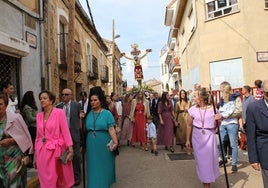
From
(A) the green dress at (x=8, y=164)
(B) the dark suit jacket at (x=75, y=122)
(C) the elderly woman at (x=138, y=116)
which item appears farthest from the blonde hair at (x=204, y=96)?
(C) the elderly woman at (x=138, y=116)

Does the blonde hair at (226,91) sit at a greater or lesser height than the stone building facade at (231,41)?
lesser

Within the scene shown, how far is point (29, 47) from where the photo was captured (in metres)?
9.29

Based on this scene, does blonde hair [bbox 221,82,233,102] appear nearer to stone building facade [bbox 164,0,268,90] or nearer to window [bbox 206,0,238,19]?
stone building facade [bbox 164,0,268,90]

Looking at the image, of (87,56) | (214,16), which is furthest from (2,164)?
(87,56)

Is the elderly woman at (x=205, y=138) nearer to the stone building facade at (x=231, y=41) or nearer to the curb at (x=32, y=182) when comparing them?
the curb at (x=32, y=182)

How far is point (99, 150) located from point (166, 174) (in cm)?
247

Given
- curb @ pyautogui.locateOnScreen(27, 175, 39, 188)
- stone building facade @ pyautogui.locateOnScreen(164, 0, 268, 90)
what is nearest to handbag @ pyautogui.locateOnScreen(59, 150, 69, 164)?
curb @ pyautogui.locateOnScreen(27, 175, 39, 188)

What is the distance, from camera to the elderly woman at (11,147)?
4250 mm

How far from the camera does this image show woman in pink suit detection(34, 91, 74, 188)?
15.0 feet

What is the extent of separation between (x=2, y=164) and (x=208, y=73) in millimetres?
11897

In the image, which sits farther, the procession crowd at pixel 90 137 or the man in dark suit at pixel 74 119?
the man in dark suit at pixel 74 119

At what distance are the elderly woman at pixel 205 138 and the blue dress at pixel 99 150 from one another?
5.04 ft

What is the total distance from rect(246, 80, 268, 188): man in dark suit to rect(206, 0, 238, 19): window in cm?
1137

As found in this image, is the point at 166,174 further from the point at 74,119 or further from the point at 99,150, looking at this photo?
the point at 99,150
